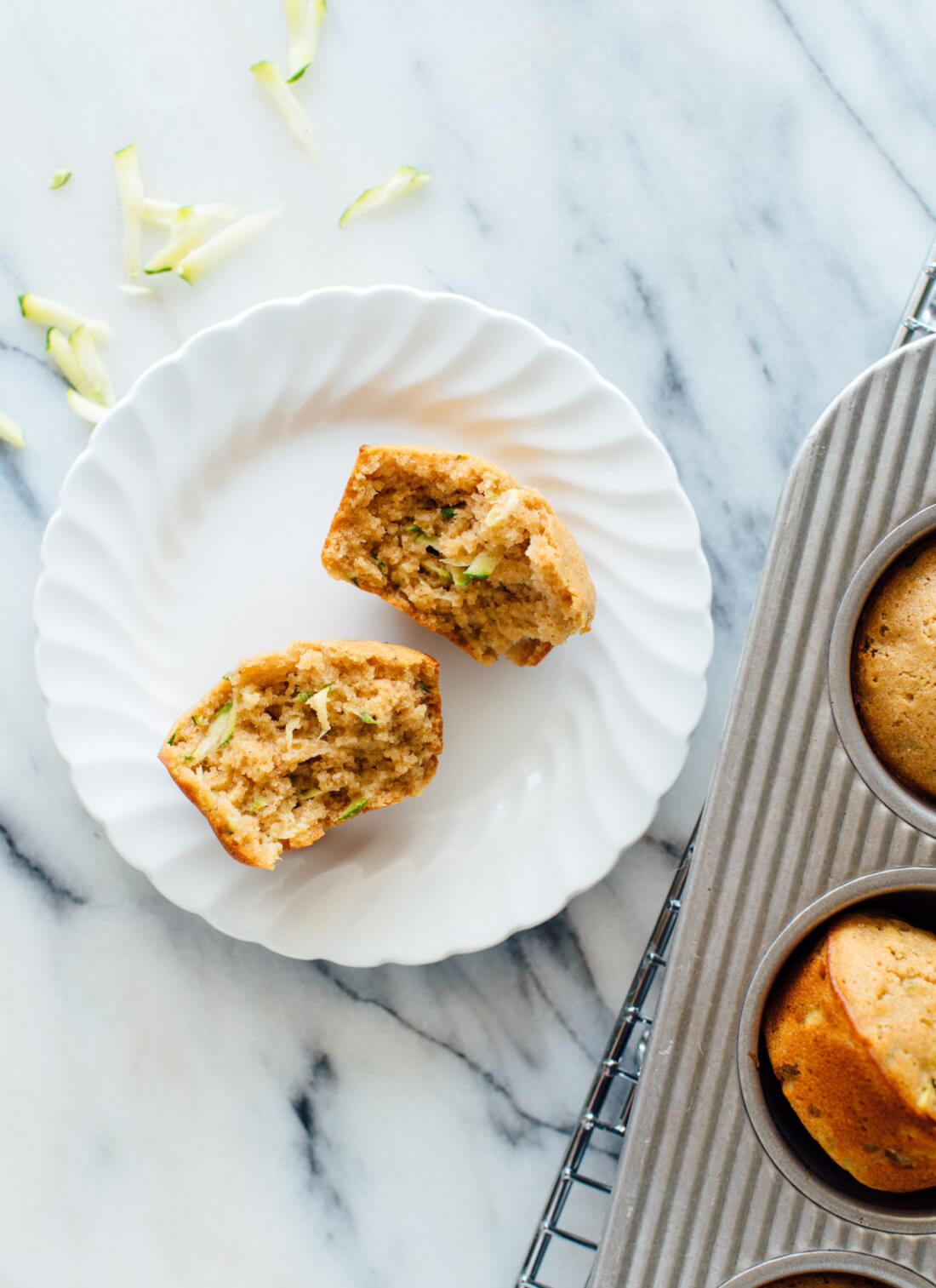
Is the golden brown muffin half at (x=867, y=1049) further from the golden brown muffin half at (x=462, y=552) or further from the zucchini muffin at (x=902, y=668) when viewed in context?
the golden brown muffin half at (x=462, y=552)

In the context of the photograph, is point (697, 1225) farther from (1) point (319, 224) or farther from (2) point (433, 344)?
(1) point (319, 224)

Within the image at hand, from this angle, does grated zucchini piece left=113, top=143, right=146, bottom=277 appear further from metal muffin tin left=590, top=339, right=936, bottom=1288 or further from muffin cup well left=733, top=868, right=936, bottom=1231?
muffin cup well left=733, top=868, right=936, bottom=1231

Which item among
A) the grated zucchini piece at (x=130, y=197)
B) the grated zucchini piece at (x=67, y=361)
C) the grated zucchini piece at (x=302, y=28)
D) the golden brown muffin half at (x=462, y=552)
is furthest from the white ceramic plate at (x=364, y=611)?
the grated zucchini piece at (x=302, y=28)

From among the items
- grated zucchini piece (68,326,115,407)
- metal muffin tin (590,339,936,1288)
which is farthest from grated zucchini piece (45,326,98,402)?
metal muffin tin (590,339,936,1288)

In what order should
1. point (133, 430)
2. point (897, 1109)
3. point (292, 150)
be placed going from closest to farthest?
point (897, 1109) → point (133, 430) → point (292, 150)

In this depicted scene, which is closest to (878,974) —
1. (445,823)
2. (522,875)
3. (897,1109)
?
(897,1109)

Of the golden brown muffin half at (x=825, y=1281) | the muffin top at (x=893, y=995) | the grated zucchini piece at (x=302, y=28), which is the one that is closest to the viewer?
the muffin top at (x=893, y=995)

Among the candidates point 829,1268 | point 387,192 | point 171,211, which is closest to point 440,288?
point 387,192
